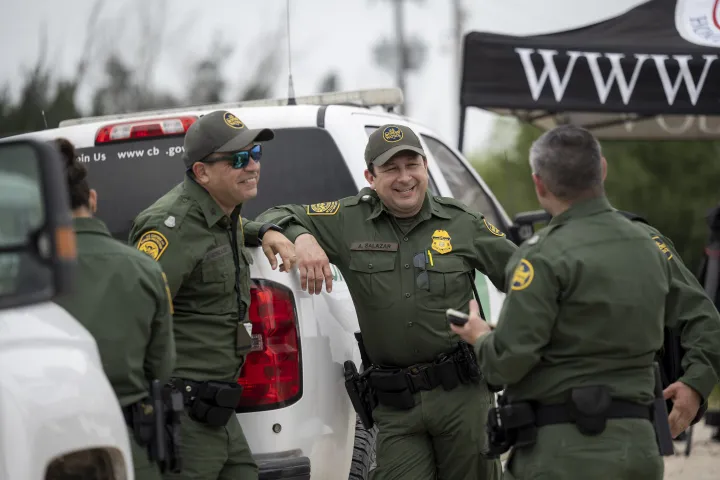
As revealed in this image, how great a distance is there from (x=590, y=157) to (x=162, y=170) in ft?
7.06

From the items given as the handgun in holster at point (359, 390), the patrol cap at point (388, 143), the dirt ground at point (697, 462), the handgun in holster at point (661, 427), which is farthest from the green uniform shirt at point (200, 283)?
the dirt ground at point (697, 462)

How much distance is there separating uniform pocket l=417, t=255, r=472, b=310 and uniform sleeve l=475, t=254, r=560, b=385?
936 millimetres

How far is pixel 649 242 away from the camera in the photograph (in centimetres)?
375

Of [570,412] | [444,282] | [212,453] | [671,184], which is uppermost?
[444,282]

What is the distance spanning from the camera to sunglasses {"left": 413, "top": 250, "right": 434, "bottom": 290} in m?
4.56

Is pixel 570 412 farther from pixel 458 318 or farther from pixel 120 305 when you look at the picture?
pixel 120 305

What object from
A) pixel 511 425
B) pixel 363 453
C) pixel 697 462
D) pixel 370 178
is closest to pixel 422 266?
pixel 370 178

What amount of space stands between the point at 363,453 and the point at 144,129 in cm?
162

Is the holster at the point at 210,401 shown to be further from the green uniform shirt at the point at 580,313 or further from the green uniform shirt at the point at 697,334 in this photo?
the green uniform shirt at the point at 697,334

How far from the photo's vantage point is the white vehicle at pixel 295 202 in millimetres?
4238

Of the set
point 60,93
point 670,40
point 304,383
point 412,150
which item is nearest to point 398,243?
point 412,150

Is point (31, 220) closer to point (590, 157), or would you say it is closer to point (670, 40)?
point (590, 157)

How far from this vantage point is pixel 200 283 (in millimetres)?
4070

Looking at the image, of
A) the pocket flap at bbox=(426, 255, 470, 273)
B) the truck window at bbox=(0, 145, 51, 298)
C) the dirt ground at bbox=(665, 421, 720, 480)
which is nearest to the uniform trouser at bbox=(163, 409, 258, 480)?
the pocket flap at bbox=(426, 255, 470, 273)
